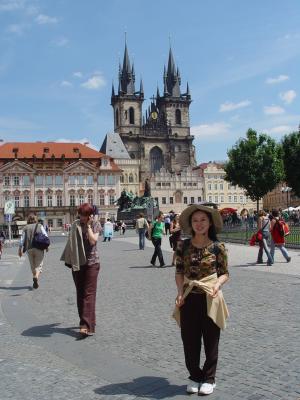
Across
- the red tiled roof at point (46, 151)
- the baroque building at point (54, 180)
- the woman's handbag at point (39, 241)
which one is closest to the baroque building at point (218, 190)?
the baroque building at point (54, 180)

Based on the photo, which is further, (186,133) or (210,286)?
(186,133)

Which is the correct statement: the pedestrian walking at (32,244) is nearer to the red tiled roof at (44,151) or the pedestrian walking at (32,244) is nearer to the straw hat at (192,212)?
the straw hat at (192,212)

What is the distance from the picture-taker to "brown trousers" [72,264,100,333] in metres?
7.41

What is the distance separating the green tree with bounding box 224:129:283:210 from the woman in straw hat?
60.0 m

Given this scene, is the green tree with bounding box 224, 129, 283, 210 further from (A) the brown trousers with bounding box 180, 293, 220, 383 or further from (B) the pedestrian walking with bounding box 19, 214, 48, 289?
(A) the brown trousers with bounding box 180, 293, 220, 383

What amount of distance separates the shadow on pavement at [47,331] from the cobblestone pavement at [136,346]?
0.01 meters

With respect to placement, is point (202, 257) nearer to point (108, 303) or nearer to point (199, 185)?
point (108, 303)

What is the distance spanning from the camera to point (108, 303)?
397 inches

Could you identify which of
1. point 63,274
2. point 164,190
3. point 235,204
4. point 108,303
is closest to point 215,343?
point 108,303

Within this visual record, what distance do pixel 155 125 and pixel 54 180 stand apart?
38.7 meters

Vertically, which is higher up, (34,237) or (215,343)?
(34,237)

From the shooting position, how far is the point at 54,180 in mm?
90062

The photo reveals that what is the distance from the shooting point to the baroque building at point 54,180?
289 feet

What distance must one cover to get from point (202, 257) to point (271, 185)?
61.9 m
